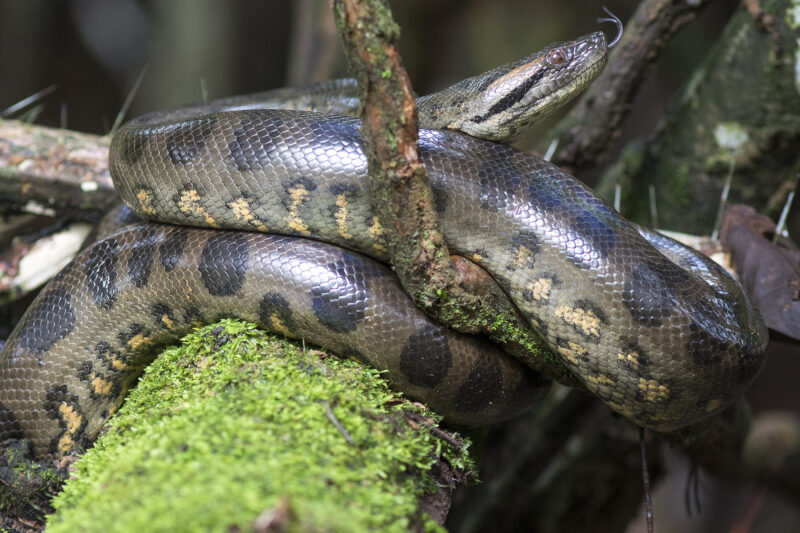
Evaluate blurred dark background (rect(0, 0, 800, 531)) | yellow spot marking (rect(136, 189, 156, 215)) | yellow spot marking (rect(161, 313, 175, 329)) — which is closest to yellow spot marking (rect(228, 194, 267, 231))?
yellow spot marking (rect(136, 189, 156, 215))

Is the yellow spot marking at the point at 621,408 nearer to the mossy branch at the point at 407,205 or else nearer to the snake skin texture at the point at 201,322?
the mossy branch at the point at 407,205

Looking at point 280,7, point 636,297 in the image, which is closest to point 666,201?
point 636,297

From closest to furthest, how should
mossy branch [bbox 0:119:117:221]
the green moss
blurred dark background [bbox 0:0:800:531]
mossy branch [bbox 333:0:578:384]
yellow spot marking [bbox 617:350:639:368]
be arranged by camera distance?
the green moss < mossy branch [bbox 333:0:578:384] < yellow spot marking [bbox 617:350:639:368] < mossy branch [bbox 0:119:117:221] < blurred dark background [bbox 0:0:800:531]

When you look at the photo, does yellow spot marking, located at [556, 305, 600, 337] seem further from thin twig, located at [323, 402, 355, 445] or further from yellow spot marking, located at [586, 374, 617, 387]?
thin twig, located at [323, 402, 355, 445]

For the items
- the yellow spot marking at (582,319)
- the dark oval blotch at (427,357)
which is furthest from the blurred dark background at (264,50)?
the yellow spot marking at (582,319)

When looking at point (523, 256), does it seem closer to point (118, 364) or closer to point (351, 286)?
point (351, 286)

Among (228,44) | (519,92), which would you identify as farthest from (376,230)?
(228,44)
